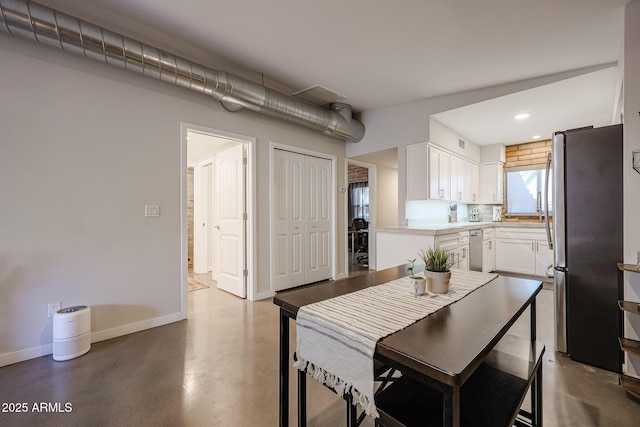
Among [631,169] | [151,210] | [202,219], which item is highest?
[631,169]

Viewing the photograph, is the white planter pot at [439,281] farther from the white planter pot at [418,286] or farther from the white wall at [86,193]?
the white wall at [86,193]

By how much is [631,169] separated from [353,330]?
234 centimetres

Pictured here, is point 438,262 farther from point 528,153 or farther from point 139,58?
point 528,153

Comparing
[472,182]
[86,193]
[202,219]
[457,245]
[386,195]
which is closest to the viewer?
[86,193]

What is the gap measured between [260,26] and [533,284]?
2.68 metres

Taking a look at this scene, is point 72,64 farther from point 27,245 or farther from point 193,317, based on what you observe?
point 193,317

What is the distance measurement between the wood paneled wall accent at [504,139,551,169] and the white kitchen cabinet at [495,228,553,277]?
1468mm

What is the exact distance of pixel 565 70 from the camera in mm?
2959

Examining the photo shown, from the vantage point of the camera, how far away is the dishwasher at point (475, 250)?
4.23 meters

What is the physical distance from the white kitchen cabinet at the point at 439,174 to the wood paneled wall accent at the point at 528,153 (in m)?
1.99

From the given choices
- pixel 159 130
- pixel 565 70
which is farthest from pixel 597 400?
pixel 159 130

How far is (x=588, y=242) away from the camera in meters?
2.16

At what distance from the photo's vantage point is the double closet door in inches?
157

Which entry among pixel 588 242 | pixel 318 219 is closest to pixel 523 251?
pixel 588 242
